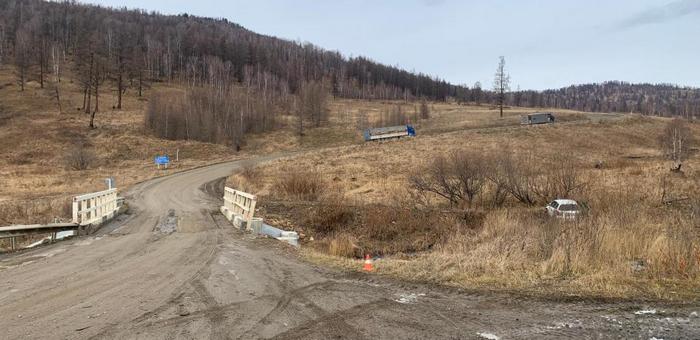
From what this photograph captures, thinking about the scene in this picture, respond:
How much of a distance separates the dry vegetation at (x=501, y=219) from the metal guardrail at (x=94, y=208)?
5762mm

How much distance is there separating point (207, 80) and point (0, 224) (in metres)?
119

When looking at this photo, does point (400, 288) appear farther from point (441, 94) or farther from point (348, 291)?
point (441, 94)

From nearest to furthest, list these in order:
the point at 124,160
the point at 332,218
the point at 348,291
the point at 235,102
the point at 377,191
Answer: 1. the point at 348,291
2. the point at 332,218
3. the point at 377,191
4. the point at 124,160
5. the point at 235,102

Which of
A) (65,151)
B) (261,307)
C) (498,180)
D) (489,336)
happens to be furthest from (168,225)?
(65,151)

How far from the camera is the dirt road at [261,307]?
5.08 meters

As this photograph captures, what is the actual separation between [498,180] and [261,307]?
60.3 ft

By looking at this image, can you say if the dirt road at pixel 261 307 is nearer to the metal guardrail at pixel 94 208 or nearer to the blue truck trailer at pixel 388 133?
the metal guardrail at pixel 94 208

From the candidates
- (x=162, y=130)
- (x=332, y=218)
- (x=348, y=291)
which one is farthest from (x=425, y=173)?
(x=162, y=130)

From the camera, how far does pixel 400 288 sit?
689cm

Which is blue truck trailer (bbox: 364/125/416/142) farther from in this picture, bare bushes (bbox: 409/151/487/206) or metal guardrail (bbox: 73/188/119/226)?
metal guardrail (bbox: 73/188/119/226)

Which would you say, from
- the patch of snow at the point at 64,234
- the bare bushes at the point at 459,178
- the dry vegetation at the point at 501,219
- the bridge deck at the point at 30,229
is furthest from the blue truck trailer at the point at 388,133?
the patch of snow at the point at 64,234

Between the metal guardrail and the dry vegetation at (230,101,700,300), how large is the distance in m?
5.76

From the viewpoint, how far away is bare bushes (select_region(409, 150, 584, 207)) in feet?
72.8

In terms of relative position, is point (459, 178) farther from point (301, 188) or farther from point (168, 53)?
point (168, 53)
